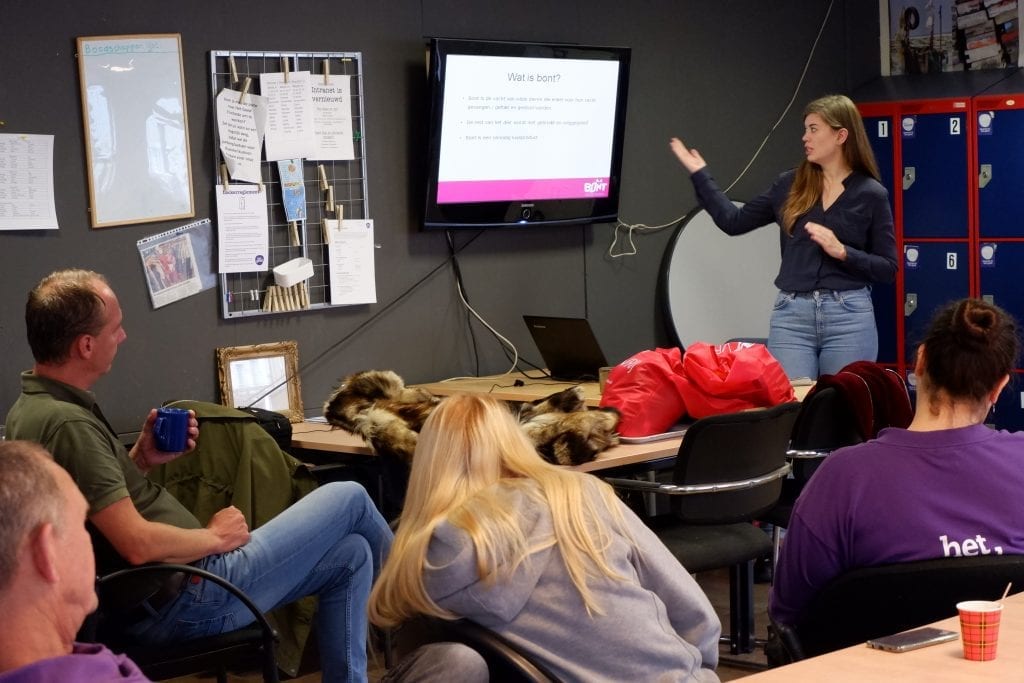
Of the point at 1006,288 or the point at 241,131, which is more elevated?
the point at 241,131

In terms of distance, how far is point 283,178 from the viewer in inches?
185

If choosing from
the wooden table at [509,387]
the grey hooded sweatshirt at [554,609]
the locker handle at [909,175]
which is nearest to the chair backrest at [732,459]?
the wooden table at [509,387]

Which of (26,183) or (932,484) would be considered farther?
(26,183)

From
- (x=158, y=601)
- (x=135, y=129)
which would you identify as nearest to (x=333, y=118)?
(x=135, y=129)

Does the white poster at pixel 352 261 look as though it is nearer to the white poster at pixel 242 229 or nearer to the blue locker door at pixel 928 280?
the white poster at pixel 242 229

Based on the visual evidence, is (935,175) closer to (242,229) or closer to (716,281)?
(716,281)

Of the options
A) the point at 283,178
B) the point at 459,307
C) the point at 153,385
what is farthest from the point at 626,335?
the point at 153,385

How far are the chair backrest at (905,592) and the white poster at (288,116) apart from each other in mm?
2903

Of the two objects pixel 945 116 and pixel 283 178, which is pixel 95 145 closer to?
pixel 283 178

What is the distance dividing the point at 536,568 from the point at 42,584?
93 centimetres

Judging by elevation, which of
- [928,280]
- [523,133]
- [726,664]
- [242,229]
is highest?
[523,133]

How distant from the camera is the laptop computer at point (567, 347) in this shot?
4.98 meters

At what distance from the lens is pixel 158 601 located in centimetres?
307

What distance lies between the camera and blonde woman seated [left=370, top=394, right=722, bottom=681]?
2252mm
